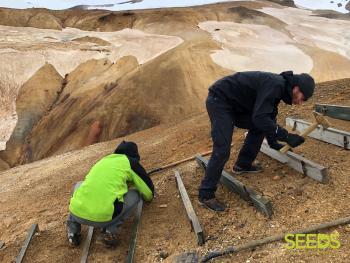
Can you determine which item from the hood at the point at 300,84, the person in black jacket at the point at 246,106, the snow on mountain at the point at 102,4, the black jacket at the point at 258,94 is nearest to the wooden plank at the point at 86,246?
the person in black jacket at the point at 246,106

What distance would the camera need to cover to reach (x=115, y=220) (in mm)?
5602

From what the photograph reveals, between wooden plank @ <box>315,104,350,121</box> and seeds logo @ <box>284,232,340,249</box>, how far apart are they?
3.33 m

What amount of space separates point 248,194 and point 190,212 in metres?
0.71

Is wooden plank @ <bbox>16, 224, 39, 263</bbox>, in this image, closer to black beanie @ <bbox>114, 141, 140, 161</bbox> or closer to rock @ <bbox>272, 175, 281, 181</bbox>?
black beanie @ <bbox>114, 141, 140, 161</bbox>

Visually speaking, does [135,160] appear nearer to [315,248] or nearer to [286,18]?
[315,248]

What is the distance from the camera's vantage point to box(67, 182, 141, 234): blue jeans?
18.2 feet

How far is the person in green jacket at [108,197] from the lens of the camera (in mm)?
5449

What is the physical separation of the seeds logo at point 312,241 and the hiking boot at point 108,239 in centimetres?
207

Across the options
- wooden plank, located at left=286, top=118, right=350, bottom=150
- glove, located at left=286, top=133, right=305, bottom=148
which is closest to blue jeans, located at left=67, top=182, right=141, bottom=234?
glove, located at left=286, top=133, right=305, bottom=148

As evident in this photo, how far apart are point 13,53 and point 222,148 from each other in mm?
19345

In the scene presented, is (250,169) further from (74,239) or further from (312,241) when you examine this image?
(74,239)

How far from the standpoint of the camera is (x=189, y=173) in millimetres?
7074

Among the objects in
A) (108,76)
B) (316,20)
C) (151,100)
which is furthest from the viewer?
(316,20)

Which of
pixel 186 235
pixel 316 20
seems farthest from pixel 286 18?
pixel 186 235
